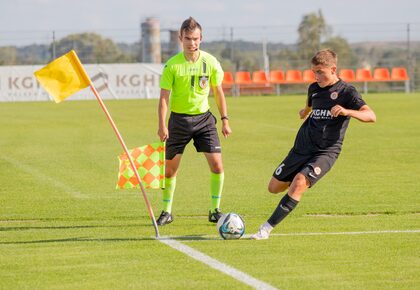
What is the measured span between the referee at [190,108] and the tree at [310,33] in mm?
44036

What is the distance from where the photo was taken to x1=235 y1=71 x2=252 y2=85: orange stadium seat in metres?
48.9

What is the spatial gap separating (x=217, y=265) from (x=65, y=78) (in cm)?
260

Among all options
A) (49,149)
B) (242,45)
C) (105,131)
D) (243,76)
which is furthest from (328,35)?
(49,149)

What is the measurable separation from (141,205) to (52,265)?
13.5ft

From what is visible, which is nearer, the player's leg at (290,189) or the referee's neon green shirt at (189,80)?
the player's leg at (290,189)

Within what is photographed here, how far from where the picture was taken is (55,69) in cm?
959

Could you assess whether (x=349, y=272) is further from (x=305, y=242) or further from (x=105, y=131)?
(x=105, y=131)

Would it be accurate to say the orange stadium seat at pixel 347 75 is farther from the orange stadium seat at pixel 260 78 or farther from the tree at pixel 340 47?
the tree at pixel 340 47

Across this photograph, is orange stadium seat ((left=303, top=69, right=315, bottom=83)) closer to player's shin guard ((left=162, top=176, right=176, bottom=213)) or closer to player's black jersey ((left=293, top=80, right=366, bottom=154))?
player's shin guard ((left=162, top=176, right=176, bottom=213))

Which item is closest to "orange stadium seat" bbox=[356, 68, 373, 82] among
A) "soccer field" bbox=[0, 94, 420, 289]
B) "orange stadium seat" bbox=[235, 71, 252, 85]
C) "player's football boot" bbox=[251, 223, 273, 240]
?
"orange stadium seat" bbox=[235, 71, 252, 85]

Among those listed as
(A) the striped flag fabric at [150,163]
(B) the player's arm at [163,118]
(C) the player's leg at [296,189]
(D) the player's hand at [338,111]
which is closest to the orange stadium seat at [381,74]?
(B) the player's arm at [163,118]

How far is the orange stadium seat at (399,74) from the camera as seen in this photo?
51.0 metres

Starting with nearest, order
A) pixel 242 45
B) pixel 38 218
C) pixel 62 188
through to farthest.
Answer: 1. pixel 38 218
2. pixel 62 188
3. pixel 242 45

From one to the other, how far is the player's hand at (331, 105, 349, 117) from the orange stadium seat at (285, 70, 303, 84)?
134 feet
